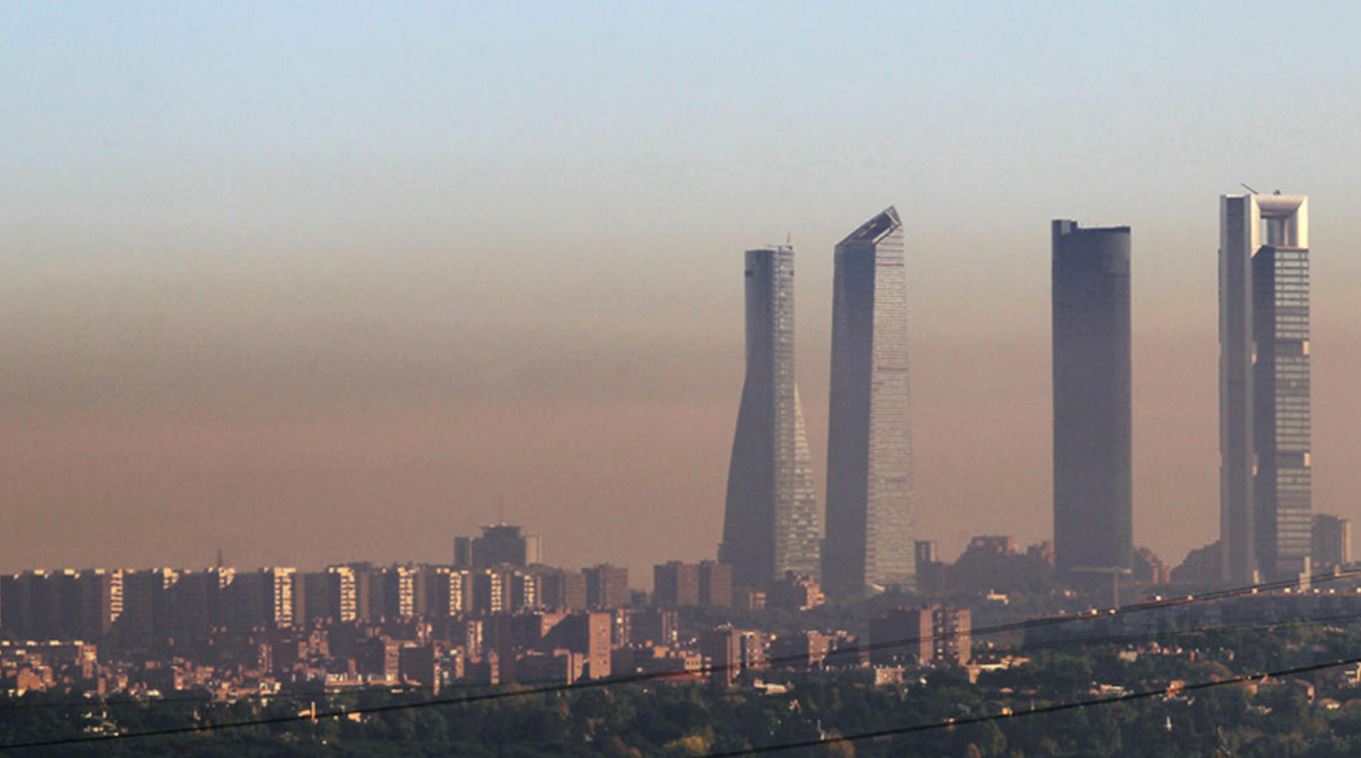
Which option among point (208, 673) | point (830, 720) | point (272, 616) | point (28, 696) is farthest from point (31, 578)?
point (830, 720)

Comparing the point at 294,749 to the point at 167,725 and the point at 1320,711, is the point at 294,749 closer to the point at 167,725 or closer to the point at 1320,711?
the point at 167,725

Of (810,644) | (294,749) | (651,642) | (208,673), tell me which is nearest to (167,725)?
(294,749)

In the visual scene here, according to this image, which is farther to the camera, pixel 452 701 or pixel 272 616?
pixel 272 616

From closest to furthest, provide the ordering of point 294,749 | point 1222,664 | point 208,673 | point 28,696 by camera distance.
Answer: point 294,749, point 28,696, point 1222,664, point 208,673

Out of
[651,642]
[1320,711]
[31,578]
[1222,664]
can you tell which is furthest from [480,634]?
[1320,711]

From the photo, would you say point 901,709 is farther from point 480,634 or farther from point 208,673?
point 480,634

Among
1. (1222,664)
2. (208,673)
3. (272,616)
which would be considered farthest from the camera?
(272,616)

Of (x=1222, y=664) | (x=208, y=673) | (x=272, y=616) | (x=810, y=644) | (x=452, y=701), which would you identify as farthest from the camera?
(x=272, y=616)

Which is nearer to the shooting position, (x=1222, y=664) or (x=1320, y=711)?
(x=1320, y=711)

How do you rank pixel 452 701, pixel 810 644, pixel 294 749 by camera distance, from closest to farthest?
pixel 294 749
pixel 452 701
pixel 810 644
